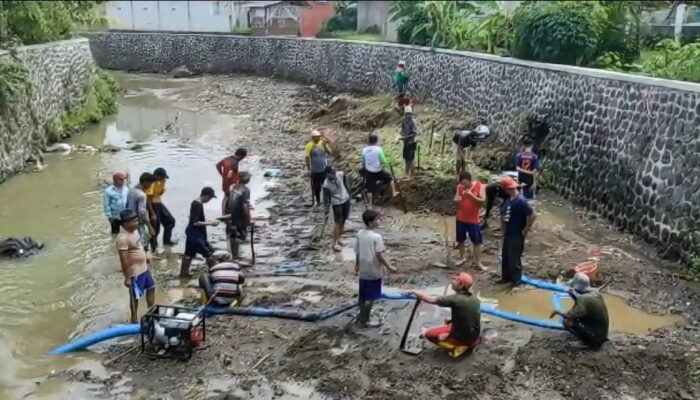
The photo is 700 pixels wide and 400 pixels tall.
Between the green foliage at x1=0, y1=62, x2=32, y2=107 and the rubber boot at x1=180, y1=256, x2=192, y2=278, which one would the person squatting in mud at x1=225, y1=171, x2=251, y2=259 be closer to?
the rubber boot at x1=180, y1=256, x2=192, y2=278

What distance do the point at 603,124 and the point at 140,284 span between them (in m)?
9.60

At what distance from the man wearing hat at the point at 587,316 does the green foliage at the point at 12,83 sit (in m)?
14.9

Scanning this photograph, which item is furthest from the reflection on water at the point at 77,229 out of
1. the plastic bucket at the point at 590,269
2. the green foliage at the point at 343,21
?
the green foliage at the point at 343,21

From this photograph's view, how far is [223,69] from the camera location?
44719 millimetres

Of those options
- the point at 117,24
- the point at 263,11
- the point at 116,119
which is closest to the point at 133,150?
the point at 116,119

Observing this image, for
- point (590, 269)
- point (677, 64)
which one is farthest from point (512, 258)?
point (677, 64)

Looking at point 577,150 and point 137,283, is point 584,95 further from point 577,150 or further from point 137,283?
point 137,283

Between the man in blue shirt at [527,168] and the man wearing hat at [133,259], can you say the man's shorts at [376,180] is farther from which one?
the man wearing hat at [133,259]

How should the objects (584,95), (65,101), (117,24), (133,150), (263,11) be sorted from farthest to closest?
(117,24)
(263,11)
(65,101)
(133,150)
(584,95)

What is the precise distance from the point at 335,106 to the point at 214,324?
707 inches

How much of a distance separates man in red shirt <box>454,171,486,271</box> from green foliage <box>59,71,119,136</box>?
17.1 metres

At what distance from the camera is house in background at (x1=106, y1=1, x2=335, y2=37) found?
162ft

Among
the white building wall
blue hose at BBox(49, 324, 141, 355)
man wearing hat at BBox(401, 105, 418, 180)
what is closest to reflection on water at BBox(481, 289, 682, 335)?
blue hose at BBox(49, 324, 141, 355)

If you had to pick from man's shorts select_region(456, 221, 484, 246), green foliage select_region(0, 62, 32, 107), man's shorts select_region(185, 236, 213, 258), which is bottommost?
man's shorts select_region(185, 236, 213, 258)
